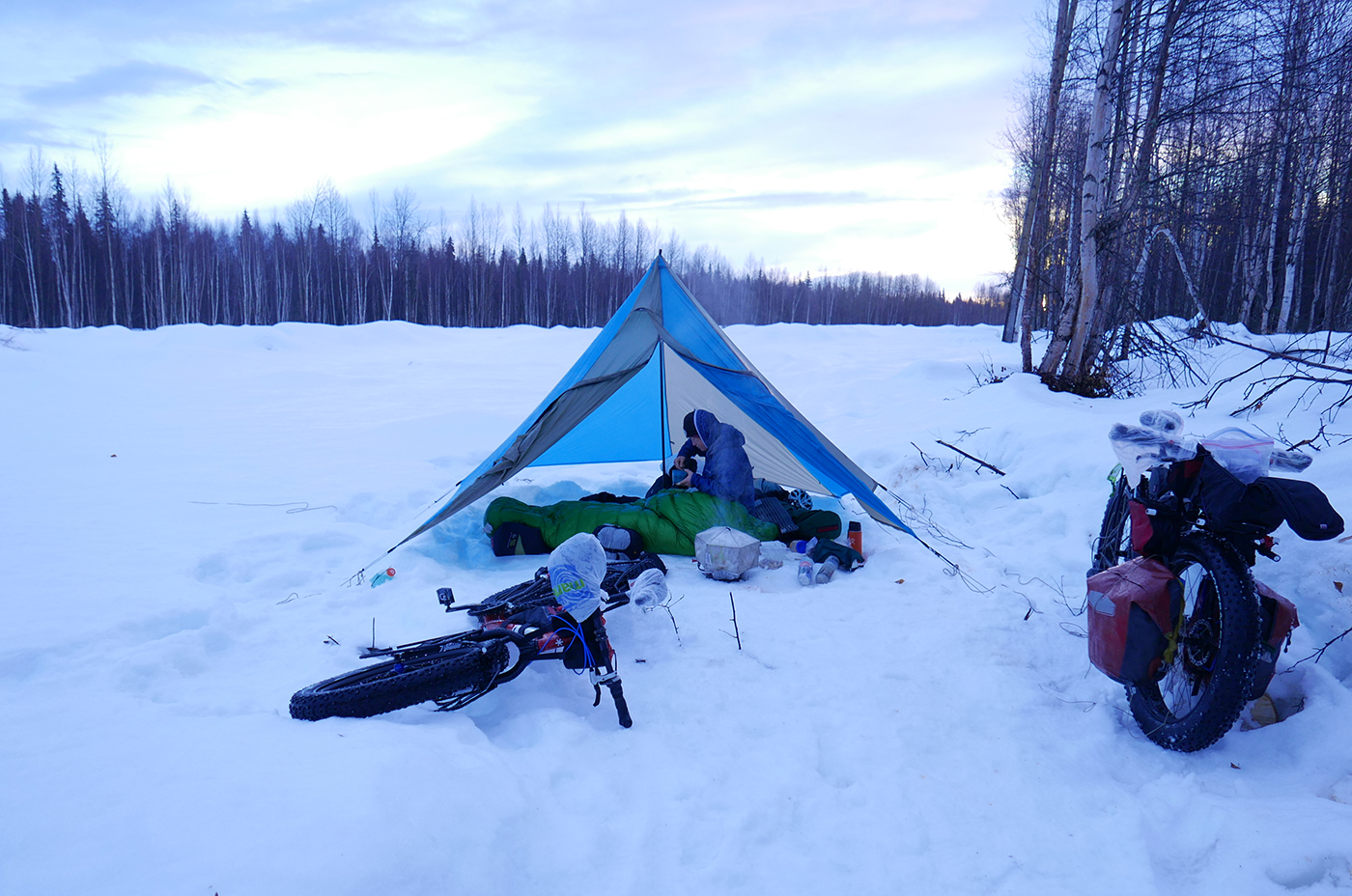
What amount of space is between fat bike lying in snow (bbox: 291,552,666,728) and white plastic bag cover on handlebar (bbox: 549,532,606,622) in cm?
8

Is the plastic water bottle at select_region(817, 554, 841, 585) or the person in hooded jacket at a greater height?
the person in hooded jacket

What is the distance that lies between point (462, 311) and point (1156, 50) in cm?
3261

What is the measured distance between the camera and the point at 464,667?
88.7 inches

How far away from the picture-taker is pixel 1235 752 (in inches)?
79.0

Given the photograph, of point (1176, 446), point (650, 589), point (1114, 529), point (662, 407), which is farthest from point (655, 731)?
point (662, 407)

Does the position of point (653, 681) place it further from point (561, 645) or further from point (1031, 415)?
point (1031, 415)

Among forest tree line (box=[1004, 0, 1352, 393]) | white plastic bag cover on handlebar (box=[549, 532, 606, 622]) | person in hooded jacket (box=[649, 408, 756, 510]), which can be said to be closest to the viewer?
white plastic bag cover on handlebar (box=[549, 532, 606, 622])

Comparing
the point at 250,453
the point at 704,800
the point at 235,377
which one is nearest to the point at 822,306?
the point at 235,377

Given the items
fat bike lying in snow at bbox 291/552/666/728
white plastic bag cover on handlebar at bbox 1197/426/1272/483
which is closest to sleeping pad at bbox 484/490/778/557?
fat bike lying in snow at bbox 291/552/666/728

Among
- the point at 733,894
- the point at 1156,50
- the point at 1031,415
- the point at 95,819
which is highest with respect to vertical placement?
the point at 1156,50

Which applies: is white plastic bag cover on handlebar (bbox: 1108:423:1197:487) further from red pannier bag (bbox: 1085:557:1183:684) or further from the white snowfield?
the white snowfield

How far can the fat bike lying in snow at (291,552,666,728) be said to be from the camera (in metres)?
2.12

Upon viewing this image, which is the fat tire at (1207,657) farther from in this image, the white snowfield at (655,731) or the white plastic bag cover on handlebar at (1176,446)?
the white plastic bag cover on handlebar at (1176,446)

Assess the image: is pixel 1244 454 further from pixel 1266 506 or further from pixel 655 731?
pixel 655 731
